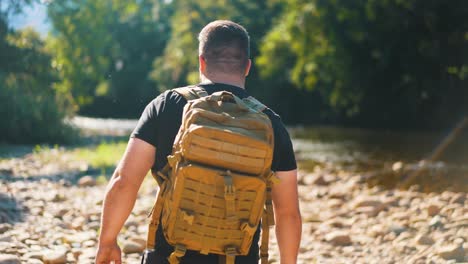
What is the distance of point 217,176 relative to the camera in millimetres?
2625

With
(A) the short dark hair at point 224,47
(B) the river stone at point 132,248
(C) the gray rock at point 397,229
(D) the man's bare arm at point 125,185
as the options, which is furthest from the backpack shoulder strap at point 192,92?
(C) the gray rock at point 397,229

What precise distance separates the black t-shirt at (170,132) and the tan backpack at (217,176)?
7 centimetres

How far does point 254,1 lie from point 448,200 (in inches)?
1346

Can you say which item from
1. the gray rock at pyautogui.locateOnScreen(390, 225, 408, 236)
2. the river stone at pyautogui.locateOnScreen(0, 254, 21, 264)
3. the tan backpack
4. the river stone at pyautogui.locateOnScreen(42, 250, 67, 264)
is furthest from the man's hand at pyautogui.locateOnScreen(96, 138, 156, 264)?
the gray rock at pyautogui.locateOnScreen(390, 225, 408, 236)

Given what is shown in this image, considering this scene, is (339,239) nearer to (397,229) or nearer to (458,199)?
(397,229)

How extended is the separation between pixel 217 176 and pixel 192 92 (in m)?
0.40

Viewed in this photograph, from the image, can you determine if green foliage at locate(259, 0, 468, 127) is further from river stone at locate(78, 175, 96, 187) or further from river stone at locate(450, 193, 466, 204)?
river stone at locate(78, 175, 96, 187)

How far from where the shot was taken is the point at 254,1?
4353cm

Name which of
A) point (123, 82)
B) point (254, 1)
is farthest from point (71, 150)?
point (123, 82)

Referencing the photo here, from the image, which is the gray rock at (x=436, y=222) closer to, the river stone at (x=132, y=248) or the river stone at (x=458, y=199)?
the river stone at (x=458, y=199)

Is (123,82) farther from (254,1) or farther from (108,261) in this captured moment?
(108,261)

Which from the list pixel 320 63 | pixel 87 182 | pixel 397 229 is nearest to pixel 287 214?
pixel 397 229

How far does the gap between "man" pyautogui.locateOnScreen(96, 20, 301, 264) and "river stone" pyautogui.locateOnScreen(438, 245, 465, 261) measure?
3995 mm

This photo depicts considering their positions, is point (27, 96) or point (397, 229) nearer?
point (397, 229)
